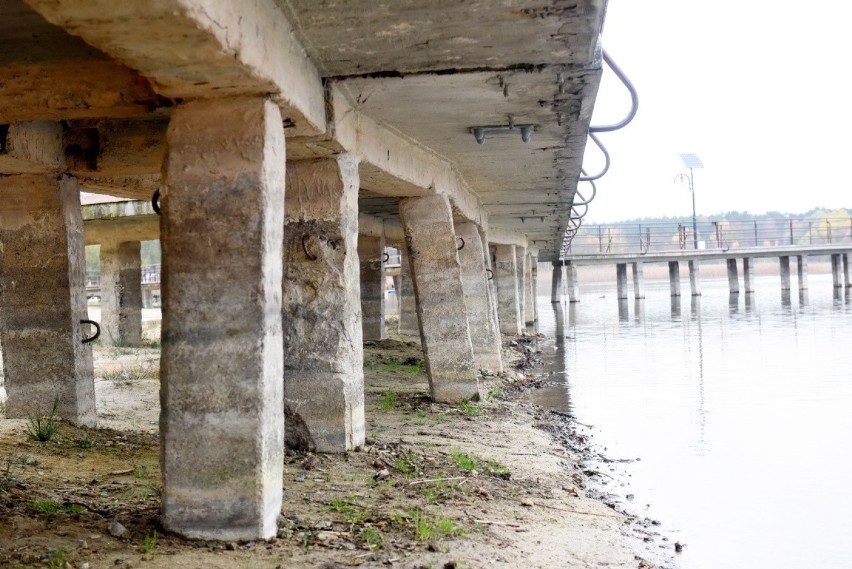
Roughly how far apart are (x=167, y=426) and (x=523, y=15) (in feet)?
9.75

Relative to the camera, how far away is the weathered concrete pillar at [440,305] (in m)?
10.6

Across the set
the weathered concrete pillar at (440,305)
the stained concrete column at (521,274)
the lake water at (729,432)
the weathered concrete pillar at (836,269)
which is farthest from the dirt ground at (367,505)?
the weathered concrete pillar at (836,269)

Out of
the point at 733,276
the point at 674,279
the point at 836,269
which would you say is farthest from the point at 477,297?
the point at 836,269

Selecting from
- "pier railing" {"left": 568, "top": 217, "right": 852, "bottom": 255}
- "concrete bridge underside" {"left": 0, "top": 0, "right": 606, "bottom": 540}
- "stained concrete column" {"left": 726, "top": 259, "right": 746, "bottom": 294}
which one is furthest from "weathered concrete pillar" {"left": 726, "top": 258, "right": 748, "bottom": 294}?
"concrete bridge underside" {"left": 0, "top": 0, "right": 606, "bottom": 540}

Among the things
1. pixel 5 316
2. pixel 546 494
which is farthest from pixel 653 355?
pixel 5 316

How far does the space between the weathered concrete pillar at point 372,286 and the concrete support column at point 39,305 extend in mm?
12017

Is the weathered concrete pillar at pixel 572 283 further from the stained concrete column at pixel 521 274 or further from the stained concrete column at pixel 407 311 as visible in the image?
the stained concrete column at pixel 407 311

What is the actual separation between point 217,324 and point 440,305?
5977 mm

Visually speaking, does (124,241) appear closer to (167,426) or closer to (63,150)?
(63,150)

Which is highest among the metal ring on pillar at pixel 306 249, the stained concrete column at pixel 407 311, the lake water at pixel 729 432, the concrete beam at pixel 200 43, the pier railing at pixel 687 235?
the pier railing at pixel 687 235

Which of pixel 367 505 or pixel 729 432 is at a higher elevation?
pixel 367 505

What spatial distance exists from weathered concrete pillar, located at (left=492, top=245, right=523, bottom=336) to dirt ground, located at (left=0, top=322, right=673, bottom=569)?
1323cm

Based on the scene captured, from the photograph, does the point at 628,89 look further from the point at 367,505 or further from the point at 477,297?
the point at 477,297

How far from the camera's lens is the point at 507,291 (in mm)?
22922
